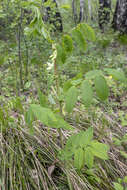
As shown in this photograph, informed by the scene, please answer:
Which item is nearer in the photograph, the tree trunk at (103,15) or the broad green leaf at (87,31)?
the broad green leaf at (87,31)

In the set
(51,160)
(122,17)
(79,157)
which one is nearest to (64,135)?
(51,160)

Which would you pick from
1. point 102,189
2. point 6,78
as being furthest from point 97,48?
point 102,189

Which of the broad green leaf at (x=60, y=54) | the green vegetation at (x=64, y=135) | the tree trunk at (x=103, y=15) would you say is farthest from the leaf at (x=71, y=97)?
the tree trunk at (x=103, y=15)

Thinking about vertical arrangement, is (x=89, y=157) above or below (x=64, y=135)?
above

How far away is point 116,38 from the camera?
5031 millimetres

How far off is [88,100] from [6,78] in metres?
2.39

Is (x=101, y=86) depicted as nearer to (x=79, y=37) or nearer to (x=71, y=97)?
(x=71, y=97)

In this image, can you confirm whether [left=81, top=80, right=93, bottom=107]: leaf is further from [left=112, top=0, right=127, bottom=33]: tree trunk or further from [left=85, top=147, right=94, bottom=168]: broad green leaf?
[left=112, top=0, right=127, bottom=33]: tree trunk

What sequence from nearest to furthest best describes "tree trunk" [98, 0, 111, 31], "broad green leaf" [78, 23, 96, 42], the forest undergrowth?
1. "broad green leaf" [78, 23, 96, 42]
2. the forest undergrowth
3. "tree trunk" [98, 0, 111, 31]

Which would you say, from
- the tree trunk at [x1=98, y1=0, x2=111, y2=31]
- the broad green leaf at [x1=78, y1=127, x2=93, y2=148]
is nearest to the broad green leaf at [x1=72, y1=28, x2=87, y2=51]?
the broad green leaf at [x1=78, y1=127, x2=93, y2=148]

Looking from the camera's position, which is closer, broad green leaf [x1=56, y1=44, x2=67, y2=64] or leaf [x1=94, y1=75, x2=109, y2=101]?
leaf [x1=94, y1=75, x2=109, y2=101]

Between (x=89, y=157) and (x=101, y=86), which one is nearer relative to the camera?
(x=101, y=86)

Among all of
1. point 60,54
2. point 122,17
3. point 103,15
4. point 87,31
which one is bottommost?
point 60,54

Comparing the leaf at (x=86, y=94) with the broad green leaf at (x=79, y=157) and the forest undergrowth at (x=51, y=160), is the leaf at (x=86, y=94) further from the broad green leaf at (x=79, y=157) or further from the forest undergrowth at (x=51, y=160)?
the broad green leaf at (x=79, y=157)
